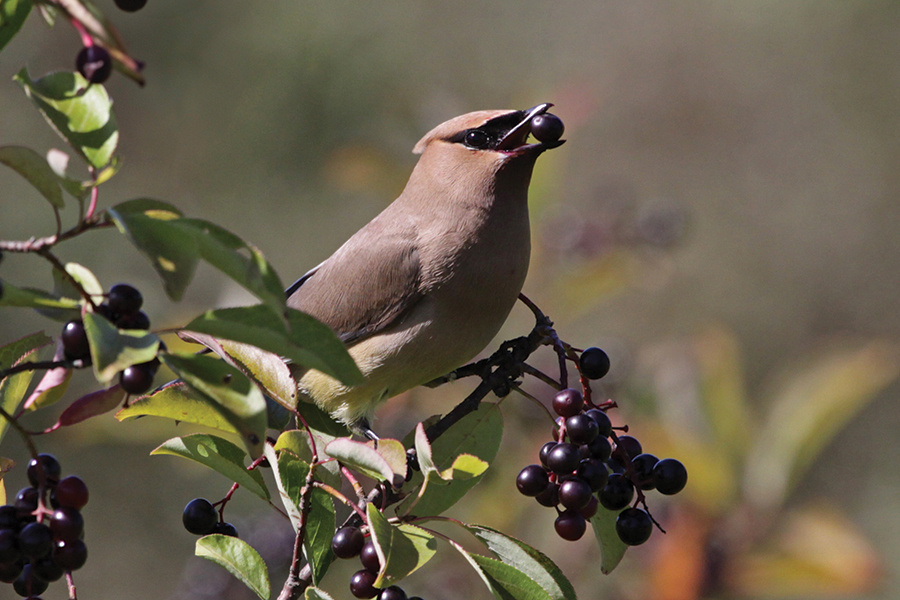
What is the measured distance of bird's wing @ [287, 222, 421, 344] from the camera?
10.5 feet

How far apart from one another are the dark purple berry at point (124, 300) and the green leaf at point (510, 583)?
0.76 m

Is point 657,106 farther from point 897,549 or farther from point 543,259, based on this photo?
point 543,259

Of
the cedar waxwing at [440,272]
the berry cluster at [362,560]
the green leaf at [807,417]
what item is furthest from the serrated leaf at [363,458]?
the green leaf at [807,417]

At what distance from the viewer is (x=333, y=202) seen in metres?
7.86

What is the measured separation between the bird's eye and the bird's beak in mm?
54

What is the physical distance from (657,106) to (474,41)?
1947 mm

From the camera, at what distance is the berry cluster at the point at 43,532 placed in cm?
160

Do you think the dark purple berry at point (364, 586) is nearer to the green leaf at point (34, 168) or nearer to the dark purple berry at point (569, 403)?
the dark purple berry at point (569, 403)

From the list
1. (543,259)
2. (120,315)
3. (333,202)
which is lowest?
(333,202)

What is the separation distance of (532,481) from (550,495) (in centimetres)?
7

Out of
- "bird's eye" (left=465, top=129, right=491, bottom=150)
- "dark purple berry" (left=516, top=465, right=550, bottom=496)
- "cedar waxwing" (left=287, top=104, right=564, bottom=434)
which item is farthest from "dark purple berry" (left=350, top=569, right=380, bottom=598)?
"bird's eye" (left=465, top=129, right=491, bottom=150)

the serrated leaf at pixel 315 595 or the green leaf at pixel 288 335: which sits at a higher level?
the green leaf at pixel 288 335

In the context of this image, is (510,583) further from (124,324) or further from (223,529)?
(124,324)

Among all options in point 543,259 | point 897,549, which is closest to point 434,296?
point 543,259
